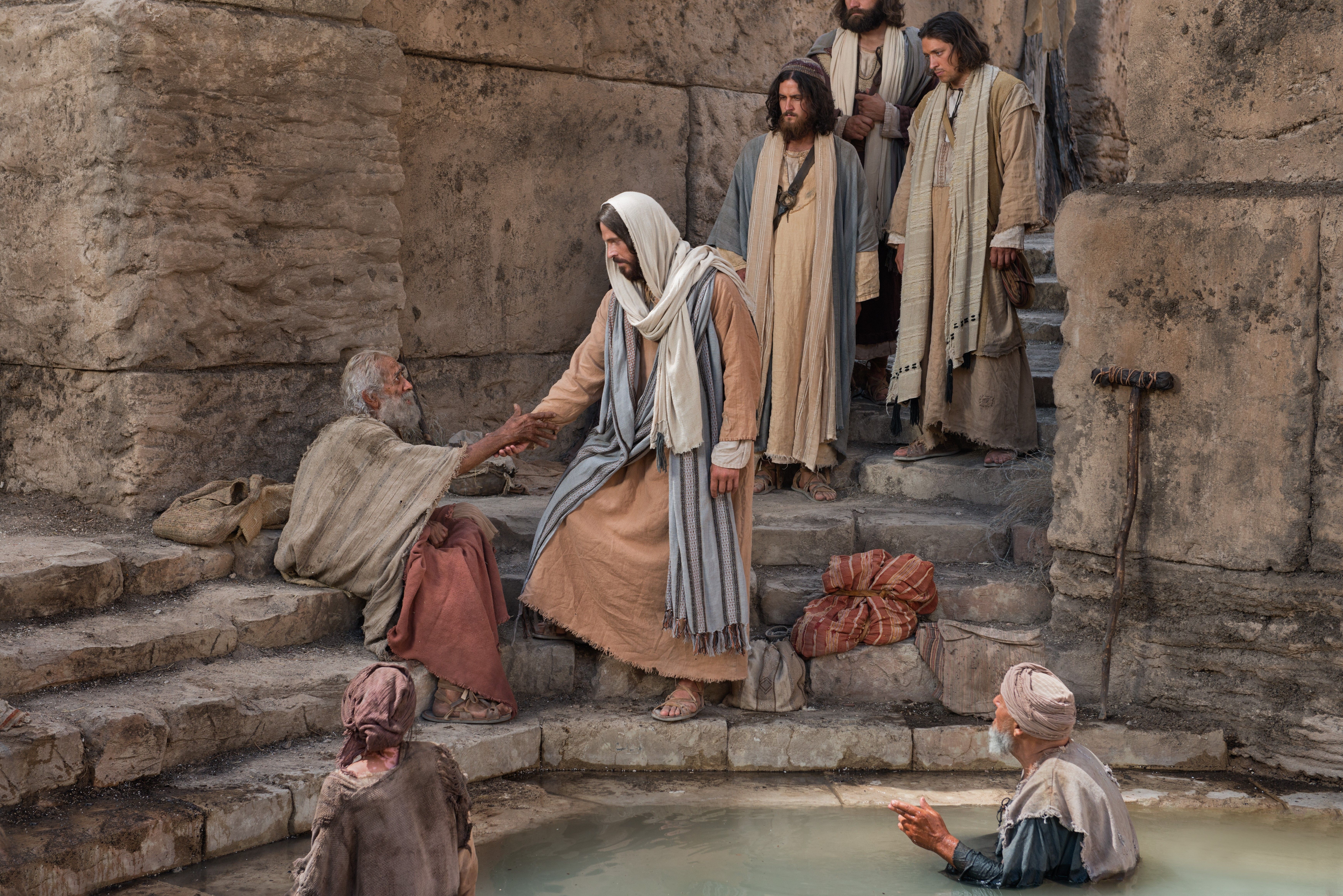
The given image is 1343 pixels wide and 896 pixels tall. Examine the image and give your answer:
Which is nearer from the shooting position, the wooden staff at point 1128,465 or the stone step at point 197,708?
the stone step at point 197,708

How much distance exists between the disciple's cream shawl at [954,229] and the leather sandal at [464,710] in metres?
2.44

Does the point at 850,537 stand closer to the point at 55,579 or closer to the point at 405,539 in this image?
the point at 405,539

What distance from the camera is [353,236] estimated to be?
5.77 meters

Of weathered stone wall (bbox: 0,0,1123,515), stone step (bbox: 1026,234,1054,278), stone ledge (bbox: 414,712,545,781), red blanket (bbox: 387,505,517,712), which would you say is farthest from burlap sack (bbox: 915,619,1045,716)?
stone step (bbox: 1026,234,1054,278)

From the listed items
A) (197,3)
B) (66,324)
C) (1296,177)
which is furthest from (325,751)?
(1296,177)

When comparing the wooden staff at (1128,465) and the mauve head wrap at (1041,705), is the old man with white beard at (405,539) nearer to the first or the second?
the mauve head wrap at (1041,705)

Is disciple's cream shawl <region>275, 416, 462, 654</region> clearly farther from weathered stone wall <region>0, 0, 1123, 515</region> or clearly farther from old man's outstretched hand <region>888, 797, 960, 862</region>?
old man's outstretched hand <region>888, 797, 960, 862</region>

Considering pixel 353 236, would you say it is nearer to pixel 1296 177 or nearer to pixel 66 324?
pixel 66 324

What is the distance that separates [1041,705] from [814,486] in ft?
8.93

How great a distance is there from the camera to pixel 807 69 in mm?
6160

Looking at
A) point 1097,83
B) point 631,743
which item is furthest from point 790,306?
point 1097,83

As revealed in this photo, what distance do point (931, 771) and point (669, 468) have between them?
1435mm

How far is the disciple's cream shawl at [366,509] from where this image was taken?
4930 mm

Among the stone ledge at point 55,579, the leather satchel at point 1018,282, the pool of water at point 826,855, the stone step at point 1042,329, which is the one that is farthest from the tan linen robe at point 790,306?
the stone ledge at point 55,579
